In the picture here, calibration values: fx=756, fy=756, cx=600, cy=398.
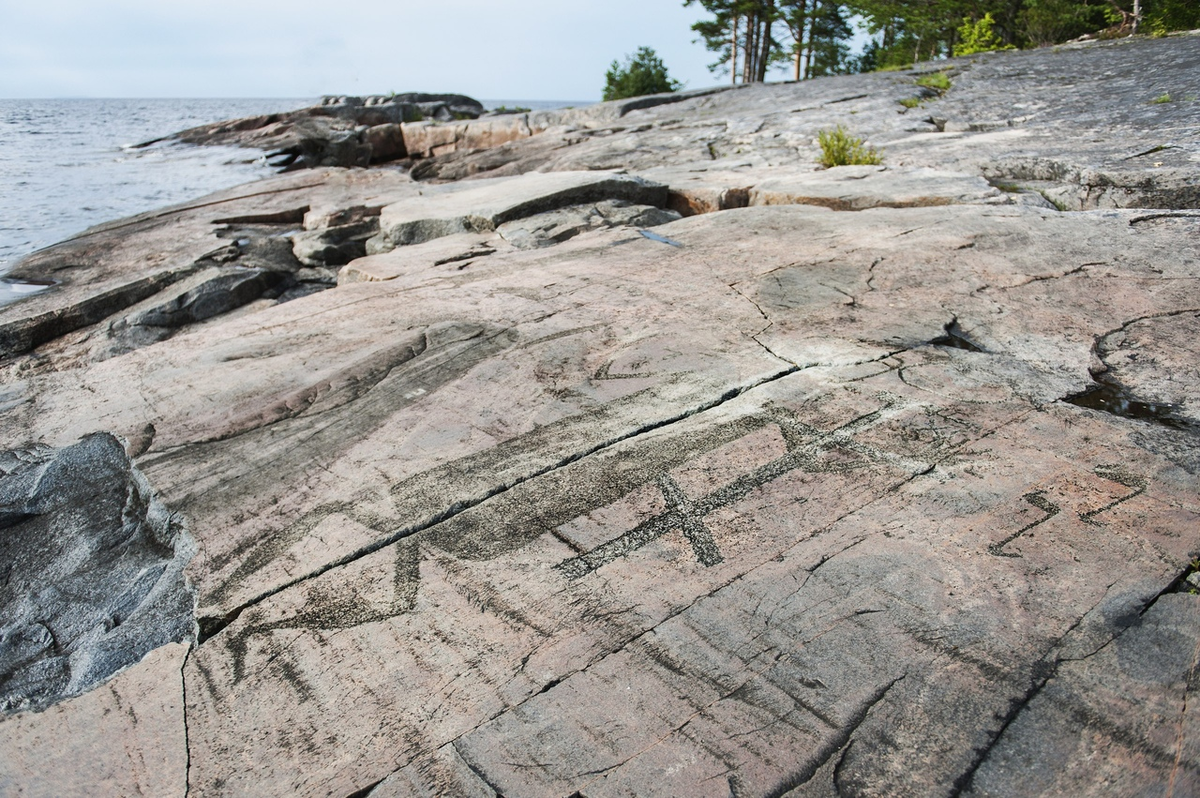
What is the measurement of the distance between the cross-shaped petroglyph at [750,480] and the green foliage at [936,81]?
7938mm

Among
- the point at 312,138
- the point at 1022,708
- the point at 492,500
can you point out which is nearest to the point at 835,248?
the point at 492,500

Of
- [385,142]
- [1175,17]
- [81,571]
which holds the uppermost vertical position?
[1175,17]

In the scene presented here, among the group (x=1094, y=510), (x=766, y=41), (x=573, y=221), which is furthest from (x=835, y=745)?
(x=766, y=41)

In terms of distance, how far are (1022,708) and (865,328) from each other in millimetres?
1994

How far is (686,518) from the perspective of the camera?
2215 millimetres

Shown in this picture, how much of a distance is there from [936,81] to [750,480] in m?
8.77

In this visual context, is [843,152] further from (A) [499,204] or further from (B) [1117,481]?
(B) [1117,481]

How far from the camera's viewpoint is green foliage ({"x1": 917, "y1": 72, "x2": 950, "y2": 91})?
29.6 feet

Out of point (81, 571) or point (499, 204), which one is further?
point (499, 204)

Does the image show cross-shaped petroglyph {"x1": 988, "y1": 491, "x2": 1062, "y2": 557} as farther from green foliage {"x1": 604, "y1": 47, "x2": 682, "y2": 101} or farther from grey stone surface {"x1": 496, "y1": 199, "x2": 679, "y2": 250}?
green foliage {"x1": 604, "y1": 47, "x2": 682, "y2": 101}

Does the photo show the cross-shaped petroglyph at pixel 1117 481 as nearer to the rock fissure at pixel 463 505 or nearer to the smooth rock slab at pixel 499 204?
the rock fissure at pixel 463 505

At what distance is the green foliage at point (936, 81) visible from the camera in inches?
356

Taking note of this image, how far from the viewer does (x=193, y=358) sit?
140 inches

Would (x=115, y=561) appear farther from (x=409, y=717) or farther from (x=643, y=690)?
(x=643, y=690)
